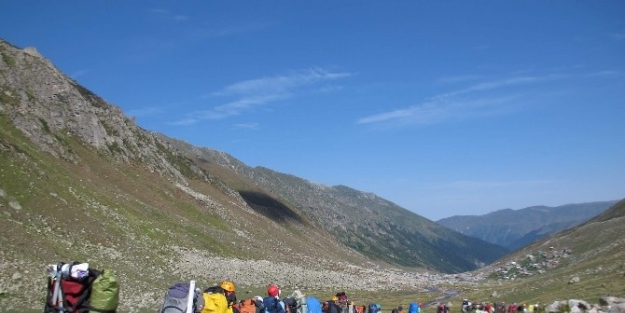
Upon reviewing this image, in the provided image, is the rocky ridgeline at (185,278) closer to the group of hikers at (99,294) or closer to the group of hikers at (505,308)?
the group of hikers at (99,294)

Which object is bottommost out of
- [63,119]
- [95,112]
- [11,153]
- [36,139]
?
[11,153]

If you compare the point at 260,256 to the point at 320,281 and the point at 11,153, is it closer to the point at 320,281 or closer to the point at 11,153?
the point at 320,281

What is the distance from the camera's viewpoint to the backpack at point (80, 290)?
406 inches

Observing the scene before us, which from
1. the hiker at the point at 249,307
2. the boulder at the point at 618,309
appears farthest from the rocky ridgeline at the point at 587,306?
the hiker at the point at 249,307

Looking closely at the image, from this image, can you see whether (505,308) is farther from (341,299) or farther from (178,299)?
(178,299)

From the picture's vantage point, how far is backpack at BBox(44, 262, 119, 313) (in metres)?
10.3

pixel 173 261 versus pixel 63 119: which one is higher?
pixel 63 119

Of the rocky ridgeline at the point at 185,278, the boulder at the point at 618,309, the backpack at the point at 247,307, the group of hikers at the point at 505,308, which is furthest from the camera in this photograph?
the group of hikers at the point at 505,308

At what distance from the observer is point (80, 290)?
10.5 meters

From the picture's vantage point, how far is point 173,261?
61906 millimetres

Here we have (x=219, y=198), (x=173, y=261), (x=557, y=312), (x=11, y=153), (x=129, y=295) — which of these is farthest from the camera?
(x=219, y=198)

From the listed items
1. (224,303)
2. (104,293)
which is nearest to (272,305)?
(224,303)

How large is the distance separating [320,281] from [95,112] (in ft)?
208

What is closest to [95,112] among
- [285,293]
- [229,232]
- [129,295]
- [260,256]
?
[229,232]
